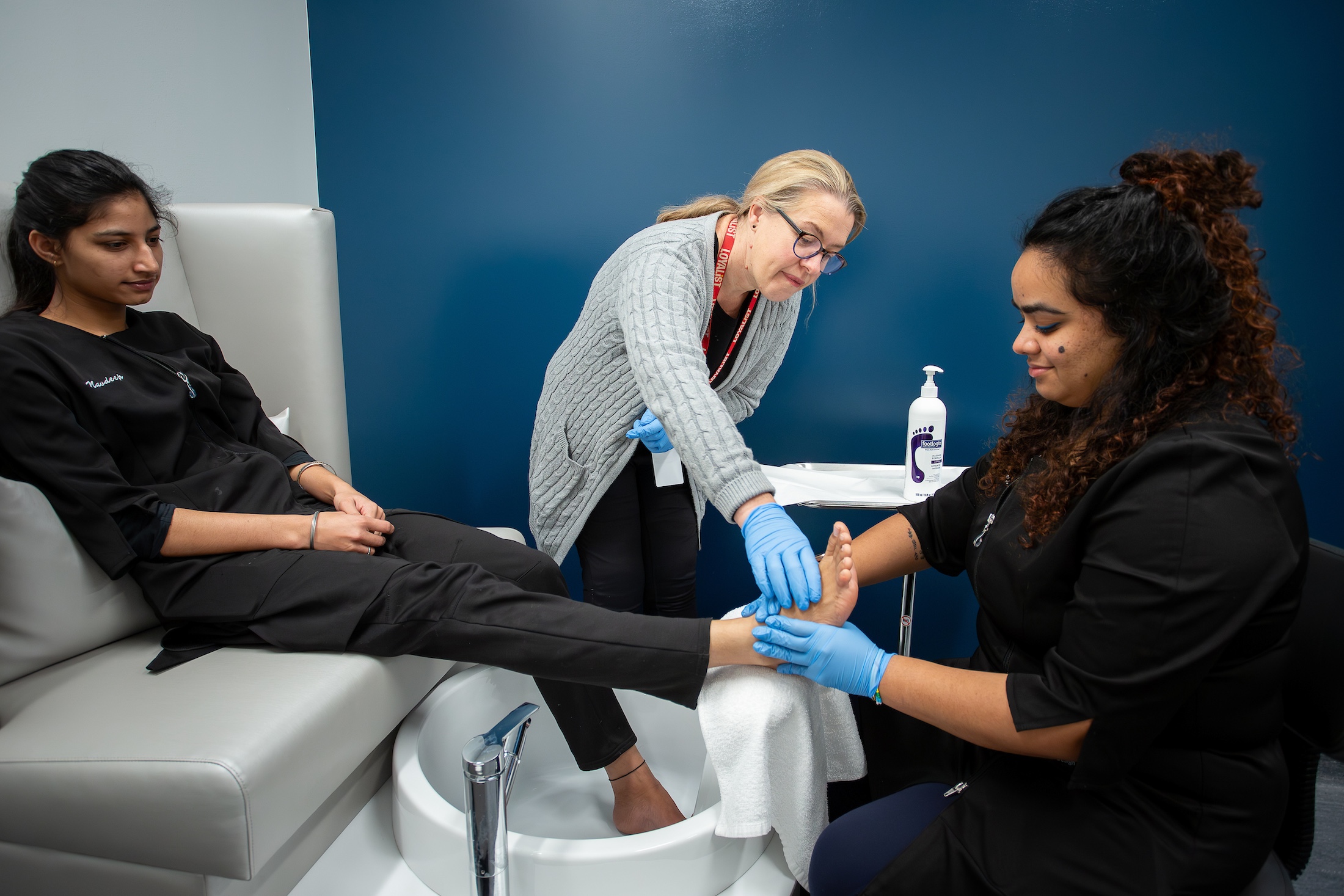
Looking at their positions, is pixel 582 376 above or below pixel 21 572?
above

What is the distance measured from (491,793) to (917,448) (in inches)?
46.7

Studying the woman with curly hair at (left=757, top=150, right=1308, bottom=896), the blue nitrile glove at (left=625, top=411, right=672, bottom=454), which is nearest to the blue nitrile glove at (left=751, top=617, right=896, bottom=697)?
the woman with curly hair at (left=757, top=150, right=1308, bottom=896)

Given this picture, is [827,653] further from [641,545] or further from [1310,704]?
[641,545]

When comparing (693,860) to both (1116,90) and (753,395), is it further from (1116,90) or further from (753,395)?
(1116,90)

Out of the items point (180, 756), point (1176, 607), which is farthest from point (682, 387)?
point (180, 756)

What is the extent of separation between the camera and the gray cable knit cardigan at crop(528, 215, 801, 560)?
1.21 m

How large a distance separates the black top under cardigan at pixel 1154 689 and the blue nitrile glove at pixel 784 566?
0.28m

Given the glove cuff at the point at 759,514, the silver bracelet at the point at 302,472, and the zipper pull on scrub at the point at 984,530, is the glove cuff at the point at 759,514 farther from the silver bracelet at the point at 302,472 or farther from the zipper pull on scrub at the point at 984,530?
the silver bracelet at the point at 302,472

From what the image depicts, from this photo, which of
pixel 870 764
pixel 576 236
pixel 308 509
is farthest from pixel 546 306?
pixel 870 764

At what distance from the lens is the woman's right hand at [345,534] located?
4.25 ft

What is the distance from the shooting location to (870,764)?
1.13 metres

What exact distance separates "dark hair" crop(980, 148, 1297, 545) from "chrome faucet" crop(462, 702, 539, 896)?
0.65 metres

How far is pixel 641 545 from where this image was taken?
1713mm

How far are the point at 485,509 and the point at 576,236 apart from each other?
84 cm
